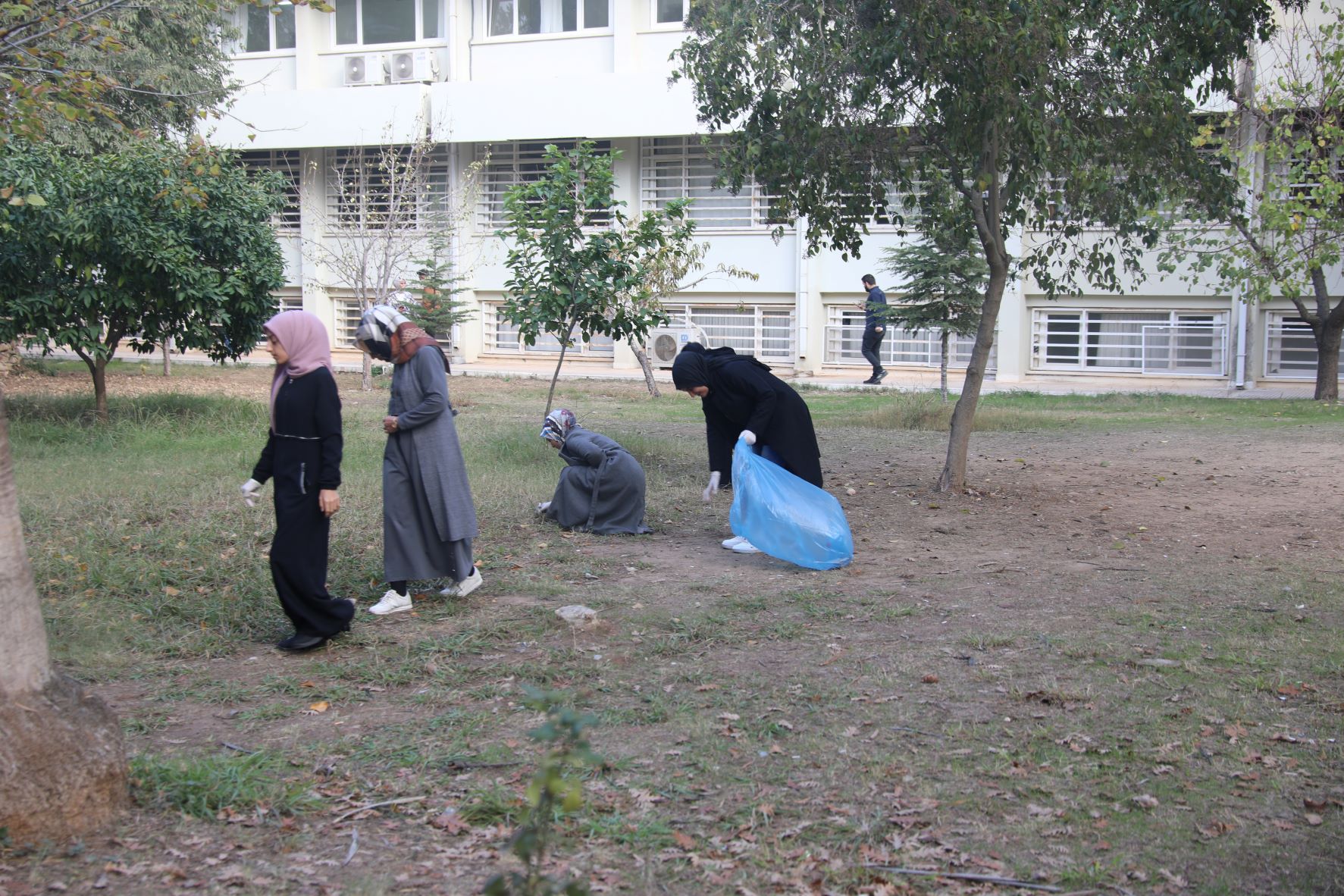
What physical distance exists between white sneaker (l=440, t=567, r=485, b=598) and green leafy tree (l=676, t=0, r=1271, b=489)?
14.8 feet

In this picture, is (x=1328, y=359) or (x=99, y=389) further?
(x=1328, y=359)

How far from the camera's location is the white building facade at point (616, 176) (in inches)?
885

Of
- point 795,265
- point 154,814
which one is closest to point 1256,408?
point 795,265

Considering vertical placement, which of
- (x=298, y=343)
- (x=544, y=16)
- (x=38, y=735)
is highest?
(x=544, y=16)

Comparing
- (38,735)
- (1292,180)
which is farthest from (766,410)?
(1292,180)

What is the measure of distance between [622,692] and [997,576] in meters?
3.11

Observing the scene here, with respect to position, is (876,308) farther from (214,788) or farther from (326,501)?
(214,788)

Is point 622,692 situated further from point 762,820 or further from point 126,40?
point 126,40

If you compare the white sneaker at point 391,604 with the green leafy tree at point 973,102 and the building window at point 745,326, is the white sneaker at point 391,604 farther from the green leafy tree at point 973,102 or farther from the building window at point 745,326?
the building window at point 745,326

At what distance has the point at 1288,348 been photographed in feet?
70.9

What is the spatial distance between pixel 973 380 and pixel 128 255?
834cm

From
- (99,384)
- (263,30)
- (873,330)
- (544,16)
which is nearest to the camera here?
(99,384)

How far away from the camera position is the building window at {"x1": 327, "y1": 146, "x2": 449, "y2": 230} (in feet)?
64.8

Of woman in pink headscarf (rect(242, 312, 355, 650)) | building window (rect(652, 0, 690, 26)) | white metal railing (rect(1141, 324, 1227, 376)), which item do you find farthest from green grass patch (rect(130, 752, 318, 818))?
building window (rect(652, 0, 690, 26))
